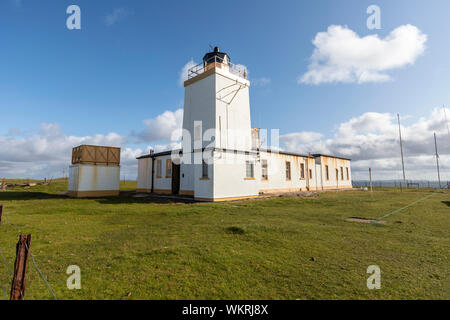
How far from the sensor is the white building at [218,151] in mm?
16250

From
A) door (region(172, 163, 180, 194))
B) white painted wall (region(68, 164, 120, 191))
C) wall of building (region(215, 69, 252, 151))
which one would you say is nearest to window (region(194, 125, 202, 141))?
wall of building (region(215, 69, 252, 151))

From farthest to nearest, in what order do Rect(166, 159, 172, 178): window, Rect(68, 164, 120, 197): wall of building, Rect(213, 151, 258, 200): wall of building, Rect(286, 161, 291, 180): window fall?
Rect(286, 161, 291, 180): window < Rect(166, 159, 172, 178): window < Rect(68, 164, 120, 197): wall of building < Rect(213, 151, 258, 200): wall of building

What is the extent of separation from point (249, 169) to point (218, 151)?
3.72 metres

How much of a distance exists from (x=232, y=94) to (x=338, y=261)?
15.2m

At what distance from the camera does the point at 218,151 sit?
16047mm

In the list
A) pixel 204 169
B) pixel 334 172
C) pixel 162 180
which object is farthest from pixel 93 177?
pixel 334 172

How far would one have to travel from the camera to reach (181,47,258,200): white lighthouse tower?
16.0 metres

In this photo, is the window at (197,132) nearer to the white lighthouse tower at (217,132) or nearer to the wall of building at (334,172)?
the white lighthouse tower at (217,132)

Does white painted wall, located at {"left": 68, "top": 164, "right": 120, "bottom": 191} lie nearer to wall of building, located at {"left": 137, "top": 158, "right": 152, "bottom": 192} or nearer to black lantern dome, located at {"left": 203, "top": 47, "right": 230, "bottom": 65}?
wall of building, located at {"left": 137, "top": 158, "right": 152, "bottom": 192}

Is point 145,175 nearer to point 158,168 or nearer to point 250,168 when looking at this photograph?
point 158,168

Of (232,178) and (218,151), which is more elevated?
(218,151)
